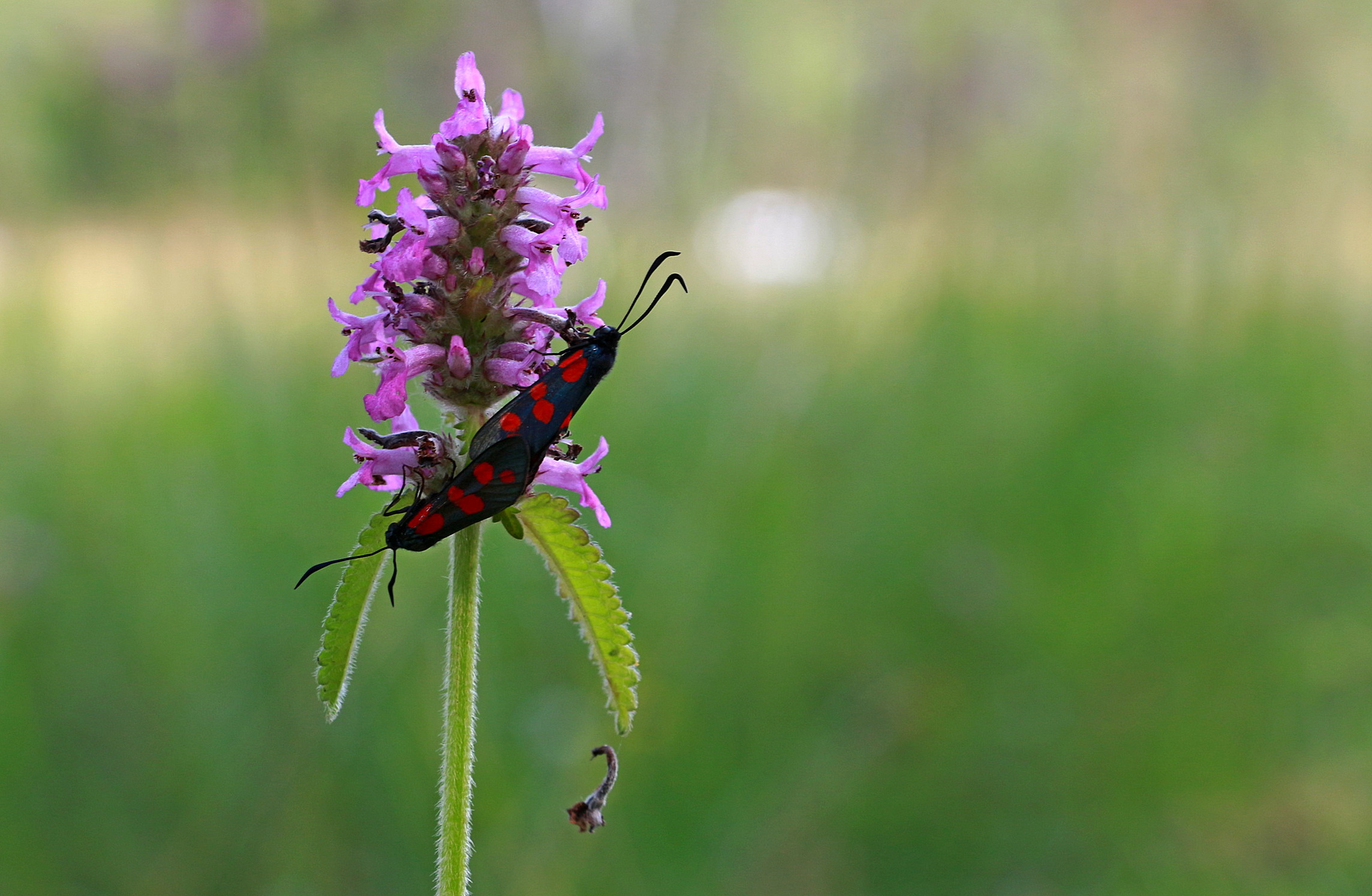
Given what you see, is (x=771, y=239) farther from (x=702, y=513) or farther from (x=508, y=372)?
(x=508, y=372)

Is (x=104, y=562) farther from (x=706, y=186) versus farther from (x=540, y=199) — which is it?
(x=540, y=199)

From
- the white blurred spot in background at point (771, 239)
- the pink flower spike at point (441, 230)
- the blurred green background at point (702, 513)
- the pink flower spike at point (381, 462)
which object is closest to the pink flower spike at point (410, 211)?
the pink flower spike at point (441, 230)

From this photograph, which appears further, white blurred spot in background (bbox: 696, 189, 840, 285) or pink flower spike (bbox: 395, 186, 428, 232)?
white blurred spot in background (bbox: 696, 189, 840, 285)

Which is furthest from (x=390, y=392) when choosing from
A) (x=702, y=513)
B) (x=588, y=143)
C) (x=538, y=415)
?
(x=702, y=513)

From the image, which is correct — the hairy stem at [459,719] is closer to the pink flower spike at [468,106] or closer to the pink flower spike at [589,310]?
the pink flower spike at [589,310]

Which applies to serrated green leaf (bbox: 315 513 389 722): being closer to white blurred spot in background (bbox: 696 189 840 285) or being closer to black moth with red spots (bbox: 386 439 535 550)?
black moth with red spots (bbox: 386 439 535 550)

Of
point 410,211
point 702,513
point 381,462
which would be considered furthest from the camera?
point 702,513

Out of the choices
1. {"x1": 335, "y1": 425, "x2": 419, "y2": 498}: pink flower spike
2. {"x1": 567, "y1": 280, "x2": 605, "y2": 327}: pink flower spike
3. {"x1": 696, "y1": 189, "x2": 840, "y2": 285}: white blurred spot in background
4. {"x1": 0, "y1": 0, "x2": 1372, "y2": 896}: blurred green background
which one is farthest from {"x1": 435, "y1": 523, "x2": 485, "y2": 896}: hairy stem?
{"x1": 696, "y1": 189, "x2": 840, "y2": 285}: white blurred spot in background
